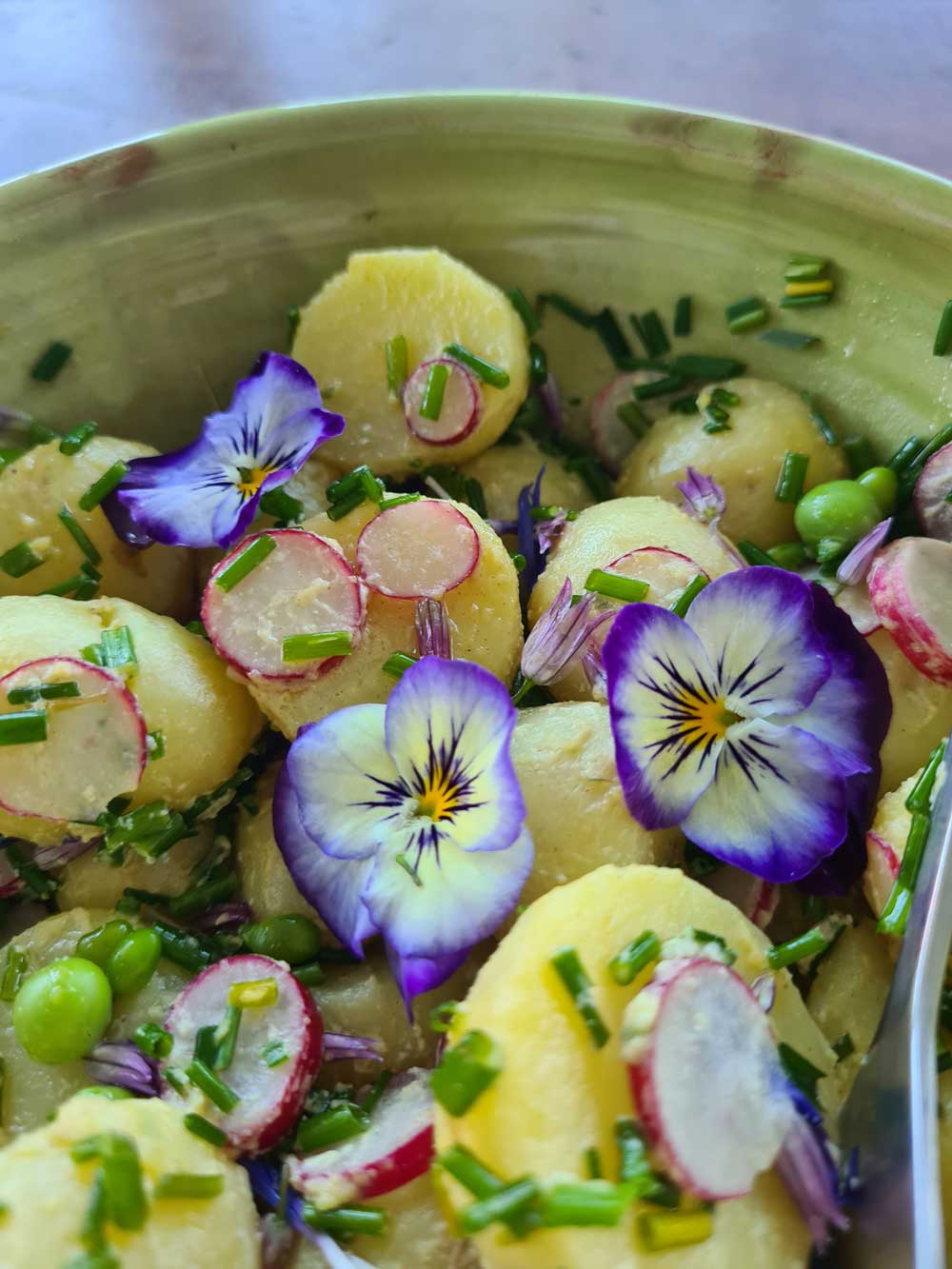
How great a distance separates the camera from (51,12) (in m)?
2.06

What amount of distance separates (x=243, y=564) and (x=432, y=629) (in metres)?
0.20

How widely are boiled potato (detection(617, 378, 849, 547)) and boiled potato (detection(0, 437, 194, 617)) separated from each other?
25.7 inches

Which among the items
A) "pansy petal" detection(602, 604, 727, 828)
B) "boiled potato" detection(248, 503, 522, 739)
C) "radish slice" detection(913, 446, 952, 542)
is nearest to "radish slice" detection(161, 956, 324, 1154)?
"boiled potato" detection(248, 503, 522, 739)

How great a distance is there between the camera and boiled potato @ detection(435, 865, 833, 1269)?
0.75m

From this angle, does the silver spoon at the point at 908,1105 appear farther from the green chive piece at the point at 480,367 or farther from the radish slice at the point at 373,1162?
the green chive piece at the point at 480,367

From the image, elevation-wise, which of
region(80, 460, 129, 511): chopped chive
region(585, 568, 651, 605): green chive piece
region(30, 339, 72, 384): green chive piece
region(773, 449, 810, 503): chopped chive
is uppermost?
region(30, 339, 72, 384): green chive piece

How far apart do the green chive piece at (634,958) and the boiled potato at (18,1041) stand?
17.6 inches

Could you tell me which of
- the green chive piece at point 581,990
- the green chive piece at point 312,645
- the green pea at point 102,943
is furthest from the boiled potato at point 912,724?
the green pea at point 102,943

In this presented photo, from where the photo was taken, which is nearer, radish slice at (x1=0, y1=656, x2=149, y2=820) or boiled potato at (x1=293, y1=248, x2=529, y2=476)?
radish slice at (x1=0, y1=656, x2=149, y2=820)

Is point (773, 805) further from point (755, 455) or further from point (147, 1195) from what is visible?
point (147, 1195)

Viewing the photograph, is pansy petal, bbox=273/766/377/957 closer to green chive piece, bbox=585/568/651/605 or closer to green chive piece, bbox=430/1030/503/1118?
green chive piece, bbox=430/1030/503/1118

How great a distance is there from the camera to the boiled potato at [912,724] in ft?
3.53

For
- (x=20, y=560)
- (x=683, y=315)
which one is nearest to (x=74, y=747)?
(x=20, y=560)

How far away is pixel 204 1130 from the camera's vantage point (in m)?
0.87
